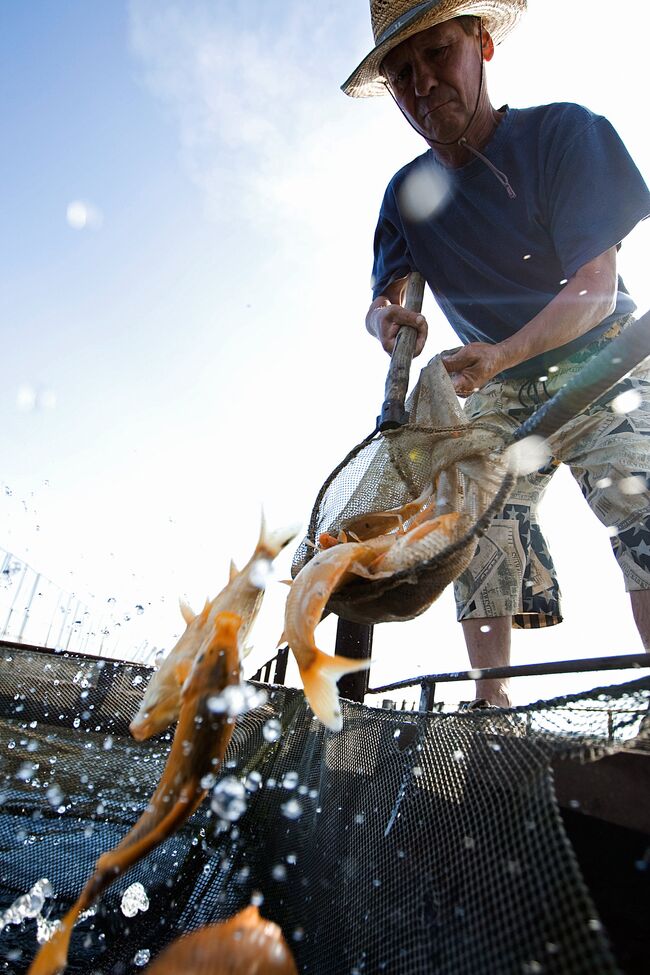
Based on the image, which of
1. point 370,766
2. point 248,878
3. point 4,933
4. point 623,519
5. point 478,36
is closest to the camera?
point 4,933

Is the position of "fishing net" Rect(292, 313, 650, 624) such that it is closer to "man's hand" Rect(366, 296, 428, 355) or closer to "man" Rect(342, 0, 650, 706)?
"man" Rect(342, 0, 650, 706)

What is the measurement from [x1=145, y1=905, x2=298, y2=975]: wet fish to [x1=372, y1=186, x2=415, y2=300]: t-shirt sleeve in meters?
3.54

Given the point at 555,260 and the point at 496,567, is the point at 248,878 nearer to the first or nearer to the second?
the point at 496,567

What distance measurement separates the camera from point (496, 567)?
3.24 meters

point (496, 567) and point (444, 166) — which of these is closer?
point (496, 567)

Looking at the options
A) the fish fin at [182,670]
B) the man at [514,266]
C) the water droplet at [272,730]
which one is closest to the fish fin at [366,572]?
the fish fin at [182,670]

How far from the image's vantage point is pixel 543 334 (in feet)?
8.53

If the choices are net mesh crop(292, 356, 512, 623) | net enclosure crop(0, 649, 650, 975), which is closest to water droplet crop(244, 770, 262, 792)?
net enclosure crop(0, 649, 650, 975)

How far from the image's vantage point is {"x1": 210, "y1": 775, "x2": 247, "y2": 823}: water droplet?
3.39m

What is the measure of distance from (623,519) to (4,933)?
3.05m

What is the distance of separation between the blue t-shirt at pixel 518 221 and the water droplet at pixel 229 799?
9.81 ft

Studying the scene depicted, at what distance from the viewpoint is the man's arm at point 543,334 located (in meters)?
2.58

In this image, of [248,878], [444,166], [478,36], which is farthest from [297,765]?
[478,36]

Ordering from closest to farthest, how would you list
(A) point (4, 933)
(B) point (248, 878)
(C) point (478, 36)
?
1. (A) point (4, 933)
2. (B) point (248, 878)
3. (C) point (478, 36)
